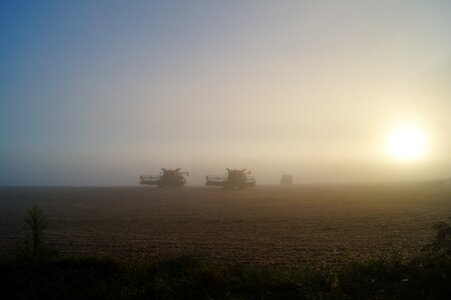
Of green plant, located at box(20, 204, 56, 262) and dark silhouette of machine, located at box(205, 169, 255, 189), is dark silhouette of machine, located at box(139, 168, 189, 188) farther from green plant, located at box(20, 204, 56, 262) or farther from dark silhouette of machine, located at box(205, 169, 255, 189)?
green plant, located at box(20, 204, 56, 262)

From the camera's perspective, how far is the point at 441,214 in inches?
1123

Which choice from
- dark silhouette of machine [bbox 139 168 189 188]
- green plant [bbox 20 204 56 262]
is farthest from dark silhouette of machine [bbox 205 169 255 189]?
green plant [bbox 20 204 56 262]

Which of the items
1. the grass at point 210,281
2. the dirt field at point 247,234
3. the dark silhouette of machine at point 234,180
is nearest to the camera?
the grass at point 210,281

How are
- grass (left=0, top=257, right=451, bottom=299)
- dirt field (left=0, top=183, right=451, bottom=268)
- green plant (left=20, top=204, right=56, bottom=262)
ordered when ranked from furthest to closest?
dirt field (left=0, top=183, right=451, bottom=268), green plant (left=20, top=204, right=56, bottom=262), grass (left=0, top=257, right=451, bottom=299)

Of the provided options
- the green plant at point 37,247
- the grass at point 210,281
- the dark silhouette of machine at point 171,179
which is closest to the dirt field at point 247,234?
the grass at point 210,281

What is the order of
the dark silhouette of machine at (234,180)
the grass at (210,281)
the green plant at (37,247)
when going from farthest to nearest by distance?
the dark silhouette of machine at (234,180) < the green plant at (37,247) < the grass at (210,281)

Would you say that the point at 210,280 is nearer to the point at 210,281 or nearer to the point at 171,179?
the point at 210,281

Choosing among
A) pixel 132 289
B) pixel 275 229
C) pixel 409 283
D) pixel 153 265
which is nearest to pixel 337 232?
pixel 275 229

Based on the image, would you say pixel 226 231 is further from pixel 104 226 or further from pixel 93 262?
pixel 93 262

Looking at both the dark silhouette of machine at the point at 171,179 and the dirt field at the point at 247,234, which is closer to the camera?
the dirt field at the point at 247,234

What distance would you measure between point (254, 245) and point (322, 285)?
680 centimetres

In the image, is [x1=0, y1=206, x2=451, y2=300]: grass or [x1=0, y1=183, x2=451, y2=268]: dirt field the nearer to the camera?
[x1=0, y1=206, x2=451, y2=300]: grass

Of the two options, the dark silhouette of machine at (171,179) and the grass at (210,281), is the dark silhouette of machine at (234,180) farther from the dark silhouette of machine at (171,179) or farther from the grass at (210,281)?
the grass at (210,281)

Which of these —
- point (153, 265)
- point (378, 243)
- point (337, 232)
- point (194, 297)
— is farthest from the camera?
point (337, 232)
